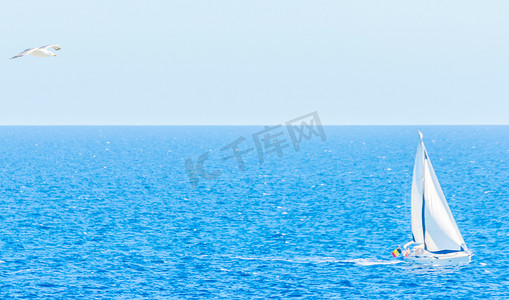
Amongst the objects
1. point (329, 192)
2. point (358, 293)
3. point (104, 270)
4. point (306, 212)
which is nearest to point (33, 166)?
point (329, 192)

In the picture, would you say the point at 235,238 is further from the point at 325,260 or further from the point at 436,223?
the point at 436,223

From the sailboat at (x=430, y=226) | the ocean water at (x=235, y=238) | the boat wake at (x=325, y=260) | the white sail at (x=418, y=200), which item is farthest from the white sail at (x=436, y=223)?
the boat wake at (x=325, y=260)

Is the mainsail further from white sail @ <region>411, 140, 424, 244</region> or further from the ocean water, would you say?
the ocean water

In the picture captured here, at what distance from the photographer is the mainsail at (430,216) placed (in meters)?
55.5

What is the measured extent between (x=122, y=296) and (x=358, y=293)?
15.6 metres

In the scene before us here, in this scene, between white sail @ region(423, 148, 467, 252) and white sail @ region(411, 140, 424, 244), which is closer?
white sail @ region(423, 148, 467, 252)

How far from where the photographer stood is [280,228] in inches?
2773

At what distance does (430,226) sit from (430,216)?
0.83m

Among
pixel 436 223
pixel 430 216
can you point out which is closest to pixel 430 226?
pixel 436 223

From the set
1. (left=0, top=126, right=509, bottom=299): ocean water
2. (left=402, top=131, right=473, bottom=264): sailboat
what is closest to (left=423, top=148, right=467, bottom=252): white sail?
(left=402, top=131, right=473, bottom=264): sailboat

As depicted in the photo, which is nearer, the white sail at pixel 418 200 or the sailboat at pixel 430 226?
the sailboat at pixel 430 226

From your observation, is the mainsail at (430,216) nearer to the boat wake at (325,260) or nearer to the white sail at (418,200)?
the white sail at (418,200)

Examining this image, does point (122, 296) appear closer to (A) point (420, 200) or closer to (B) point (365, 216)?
(A) point (420, 200)

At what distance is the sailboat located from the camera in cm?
5519
